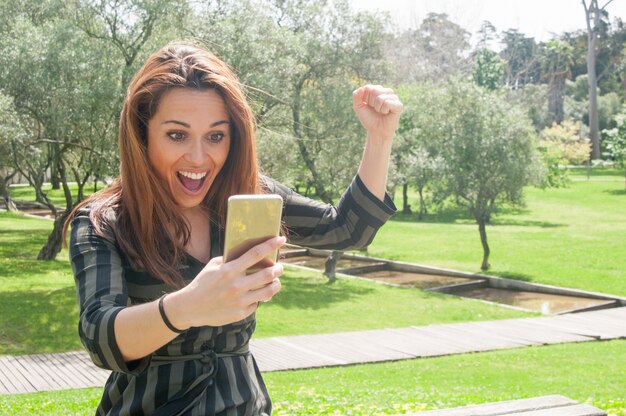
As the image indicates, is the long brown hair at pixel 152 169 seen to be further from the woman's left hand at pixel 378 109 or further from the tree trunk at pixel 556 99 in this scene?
the tree trunk at pixel 556 99

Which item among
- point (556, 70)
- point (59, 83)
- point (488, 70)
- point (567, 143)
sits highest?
point (556, 70)

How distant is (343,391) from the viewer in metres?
9.09

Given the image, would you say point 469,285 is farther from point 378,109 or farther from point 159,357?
point 159,357

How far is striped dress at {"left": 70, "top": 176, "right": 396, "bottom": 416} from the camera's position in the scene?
6.15 ft

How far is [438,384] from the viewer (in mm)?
10023

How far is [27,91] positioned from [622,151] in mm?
28278

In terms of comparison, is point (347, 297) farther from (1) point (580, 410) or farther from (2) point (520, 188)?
(1) point (580, 410)

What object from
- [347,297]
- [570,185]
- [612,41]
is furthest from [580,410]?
[612,41]

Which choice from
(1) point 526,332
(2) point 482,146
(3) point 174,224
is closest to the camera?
(3) point 174,224

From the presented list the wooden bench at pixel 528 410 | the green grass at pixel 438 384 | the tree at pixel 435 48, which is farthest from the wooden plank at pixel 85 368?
the tree at pixel 435 48

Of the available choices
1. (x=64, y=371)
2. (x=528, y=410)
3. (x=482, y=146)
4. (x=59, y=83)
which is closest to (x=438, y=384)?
(x=64, y=371)

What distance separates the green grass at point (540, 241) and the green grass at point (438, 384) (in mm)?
7833

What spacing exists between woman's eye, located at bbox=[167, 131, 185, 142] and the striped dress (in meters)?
0.28

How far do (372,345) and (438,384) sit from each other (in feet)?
10.7
